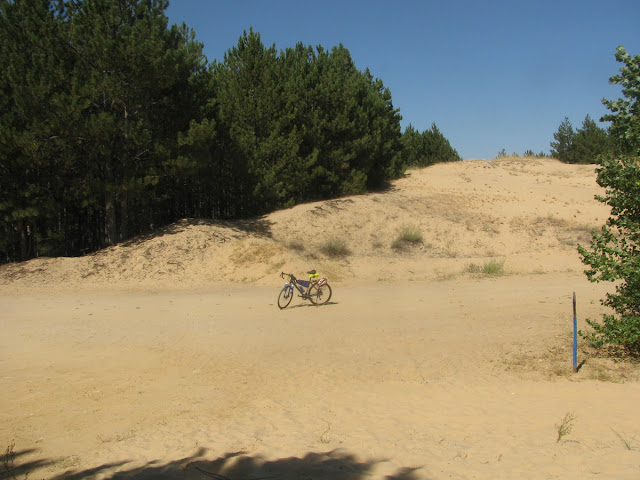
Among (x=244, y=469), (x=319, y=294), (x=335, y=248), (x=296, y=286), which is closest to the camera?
(x=244, y=469)

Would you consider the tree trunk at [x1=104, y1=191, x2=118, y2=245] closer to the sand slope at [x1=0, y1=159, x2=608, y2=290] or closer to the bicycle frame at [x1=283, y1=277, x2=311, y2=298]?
the sand slope at [x1=0, y1=159, x2=608, y2=290]

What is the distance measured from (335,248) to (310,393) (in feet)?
51.6

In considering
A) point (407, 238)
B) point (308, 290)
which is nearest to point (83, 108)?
point (308, 290)

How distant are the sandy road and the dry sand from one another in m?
0.04

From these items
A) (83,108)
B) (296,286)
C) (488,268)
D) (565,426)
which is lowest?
(565,426)

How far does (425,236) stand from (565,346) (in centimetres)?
1594

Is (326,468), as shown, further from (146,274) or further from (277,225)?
(277,225)

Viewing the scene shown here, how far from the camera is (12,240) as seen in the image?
21094 millimetres

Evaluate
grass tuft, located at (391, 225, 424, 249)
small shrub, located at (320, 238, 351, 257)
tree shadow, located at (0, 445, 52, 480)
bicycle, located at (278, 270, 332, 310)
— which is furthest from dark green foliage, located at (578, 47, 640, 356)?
grass tuft, located at (391, 225, 424, 249)

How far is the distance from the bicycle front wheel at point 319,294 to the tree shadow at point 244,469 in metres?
9.77

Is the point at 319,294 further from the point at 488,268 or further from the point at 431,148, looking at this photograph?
the point at 431,148

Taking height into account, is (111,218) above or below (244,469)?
above

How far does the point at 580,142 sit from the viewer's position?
45.6 m

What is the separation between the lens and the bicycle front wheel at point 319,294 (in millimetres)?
15547
